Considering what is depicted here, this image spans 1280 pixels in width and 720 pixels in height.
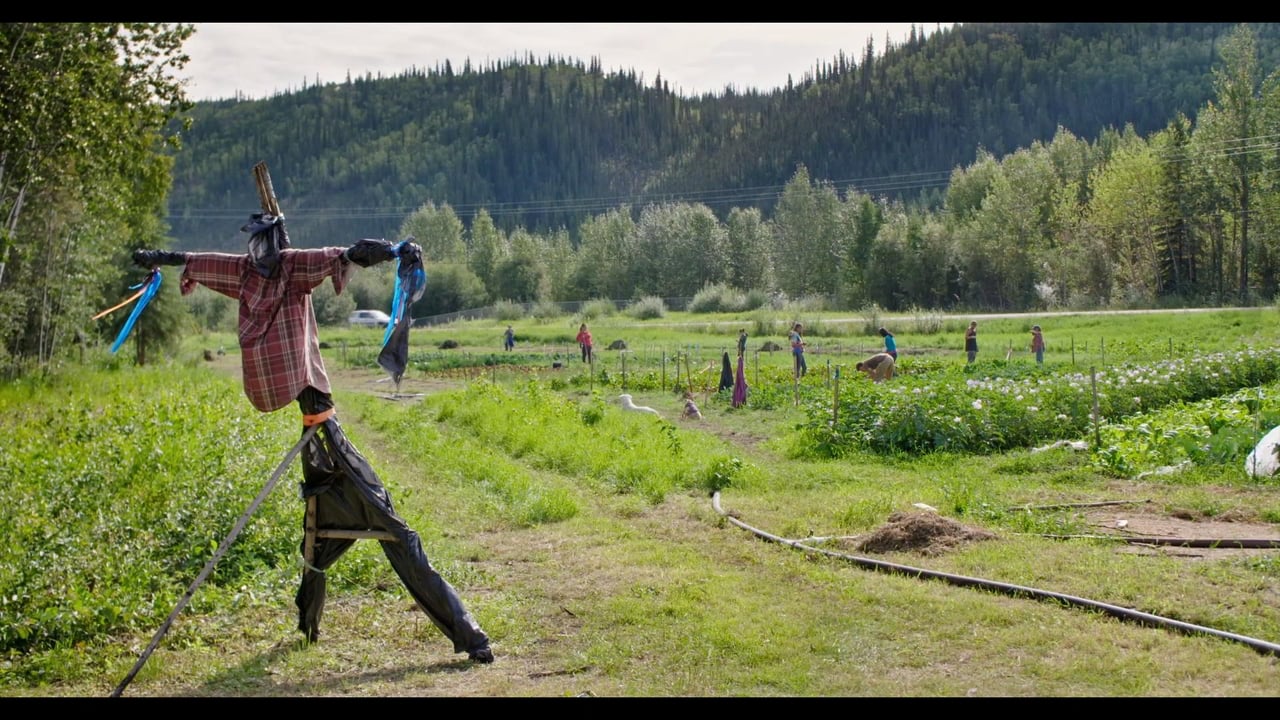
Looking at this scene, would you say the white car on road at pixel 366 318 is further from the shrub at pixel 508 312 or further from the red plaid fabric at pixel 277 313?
the red plaid fabric at pixel 277 313

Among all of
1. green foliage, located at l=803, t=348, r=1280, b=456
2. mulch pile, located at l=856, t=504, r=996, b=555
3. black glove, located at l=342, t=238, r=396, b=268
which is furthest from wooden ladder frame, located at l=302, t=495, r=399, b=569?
green foliage, located at l=803, t=348, r=1280, b=456

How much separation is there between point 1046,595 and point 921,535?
186 centimetres

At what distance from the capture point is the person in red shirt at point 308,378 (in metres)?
6.53

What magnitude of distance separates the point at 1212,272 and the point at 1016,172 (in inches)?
579

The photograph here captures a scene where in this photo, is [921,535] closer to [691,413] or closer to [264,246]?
[264,246]

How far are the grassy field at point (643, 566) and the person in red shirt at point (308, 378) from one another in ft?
1.72

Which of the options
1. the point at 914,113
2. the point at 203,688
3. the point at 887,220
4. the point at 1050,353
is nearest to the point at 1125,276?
the point at 887,220

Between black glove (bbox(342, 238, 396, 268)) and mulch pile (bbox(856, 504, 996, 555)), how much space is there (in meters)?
5.18

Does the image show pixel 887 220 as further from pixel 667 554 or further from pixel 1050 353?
pixel 667 554

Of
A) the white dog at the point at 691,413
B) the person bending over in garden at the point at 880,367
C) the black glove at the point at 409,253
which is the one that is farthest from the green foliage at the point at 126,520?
the person bending over in garden at the point at 880,367

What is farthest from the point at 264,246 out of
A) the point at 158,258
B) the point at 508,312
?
the point at 508,312

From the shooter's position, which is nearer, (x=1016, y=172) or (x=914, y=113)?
(x=1016, y=172)

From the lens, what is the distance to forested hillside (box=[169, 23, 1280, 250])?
500ft
